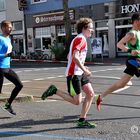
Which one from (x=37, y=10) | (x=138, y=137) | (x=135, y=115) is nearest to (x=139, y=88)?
(x=135, y=115)

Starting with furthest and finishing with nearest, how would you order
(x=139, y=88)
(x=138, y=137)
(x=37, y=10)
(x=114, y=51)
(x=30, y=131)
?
(x=37, y=10) → (x=114, y=51) → (x=139, y=88) → (x=30, y=131) → (x=138, y=137)

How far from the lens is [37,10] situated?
129ft

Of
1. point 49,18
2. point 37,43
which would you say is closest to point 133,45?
point 49,18

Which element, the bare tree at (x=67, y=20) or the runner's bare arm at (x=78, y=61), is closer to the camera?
the runner's bare arm at (x=78, y=61)

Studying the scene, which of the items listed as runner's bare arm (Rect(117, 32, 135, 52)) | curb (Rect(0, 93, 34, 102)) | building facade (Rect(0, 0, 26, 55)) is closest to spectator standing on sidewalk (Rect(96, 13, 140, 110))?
runner's bare arm (Rect(117, 32, 135, 52))

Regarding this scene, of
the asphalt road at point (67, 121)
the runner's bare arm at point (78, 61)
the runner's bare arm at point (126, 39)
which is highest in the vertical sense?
the runner's bare arm at point (126, 39)

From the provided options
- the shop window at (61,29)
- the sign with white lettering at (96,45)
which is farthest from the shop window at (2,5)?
the sign with white lettering at (96,45)

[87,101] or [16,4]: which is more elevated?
[16,4]

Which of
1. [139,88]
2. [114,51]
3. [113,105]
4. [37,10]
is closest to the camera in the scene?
[113,105]

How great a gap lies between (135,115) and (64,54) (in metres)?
22.4

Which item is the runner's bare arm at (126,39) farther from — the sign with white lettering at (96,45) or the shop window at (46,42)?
the shop window at (46,42)

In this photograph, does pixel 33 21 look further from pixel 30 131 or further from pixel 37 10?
pixel 30 131

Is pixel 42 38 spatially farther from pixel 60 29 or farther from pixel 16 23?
pixel 16 23

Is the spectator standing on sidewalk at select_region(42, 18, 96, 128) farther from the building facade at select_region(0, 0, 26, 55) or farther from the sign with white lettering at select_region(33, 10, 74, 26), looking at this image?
the building facade at select_region(0, 0, 26, 55)
